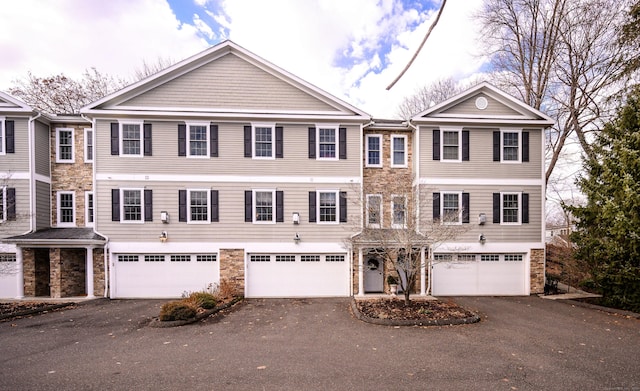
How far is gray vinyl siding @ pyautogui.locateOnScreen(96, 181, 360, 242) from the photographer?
40.0 feet

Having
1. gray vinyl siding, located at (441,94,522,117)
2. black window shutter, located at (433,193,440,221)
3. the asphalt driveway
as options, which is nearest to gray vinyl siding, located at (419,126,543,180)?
gray vinyl siding, located at (441,94,522,117)

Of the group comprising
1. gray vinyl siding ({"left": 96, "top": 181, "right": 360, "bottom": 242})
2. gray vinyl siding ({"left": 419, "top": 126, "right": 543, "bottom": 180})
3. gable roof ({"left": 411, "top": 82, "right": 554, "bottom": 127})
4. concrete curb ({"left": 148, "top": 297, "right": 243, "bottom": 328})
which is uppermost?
gable roof ({"left": 411, "top": 82, "right": 554, "bottom": 127})

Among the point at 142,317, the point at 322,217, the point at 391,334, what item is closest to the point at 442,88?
the point at 322,217

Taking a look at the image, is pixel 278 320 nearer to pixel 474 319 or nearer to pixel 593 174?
pixel 474 319

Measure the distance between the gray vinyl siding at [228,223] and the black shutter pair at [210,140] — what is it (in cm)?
141

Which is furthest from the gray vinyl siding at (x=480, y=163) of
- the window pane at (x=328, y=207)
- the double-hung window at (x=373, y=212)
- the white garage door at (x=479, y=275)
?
the window pane at (x=328, y=207)

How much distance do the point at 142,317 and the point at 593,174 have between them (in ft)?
57.4

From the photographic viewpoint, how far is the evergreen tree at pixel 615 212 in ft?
30.2

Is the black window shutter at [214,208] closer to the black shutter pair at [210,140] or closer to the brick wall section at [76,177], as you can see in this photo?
the black shutter pair at [210,140]

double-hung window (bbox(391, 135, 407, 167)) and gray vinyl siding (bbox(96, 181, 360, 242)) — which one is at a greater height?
double-hung window (bbox(391, 135, 407, 167))

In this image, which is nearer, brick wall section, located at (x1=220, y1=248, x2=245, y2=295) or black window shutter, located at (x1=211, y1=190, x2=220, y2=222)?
brick wall section, located at (x1=220, y1=248, x2=245, y2=295)

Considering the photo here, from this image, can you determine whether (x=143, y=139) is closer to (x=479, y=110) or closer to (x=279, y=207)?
(x=279, y=207)

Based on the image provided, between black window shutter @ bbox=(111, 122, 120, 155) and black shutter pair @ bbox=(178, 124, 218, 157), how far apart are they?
8.58 feet

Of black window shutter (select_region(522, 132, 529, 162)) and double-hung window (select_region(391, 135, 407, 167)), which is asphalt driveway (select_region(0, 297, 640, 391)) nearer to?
black window shutter (select_region(522, 132, 529, 162))
